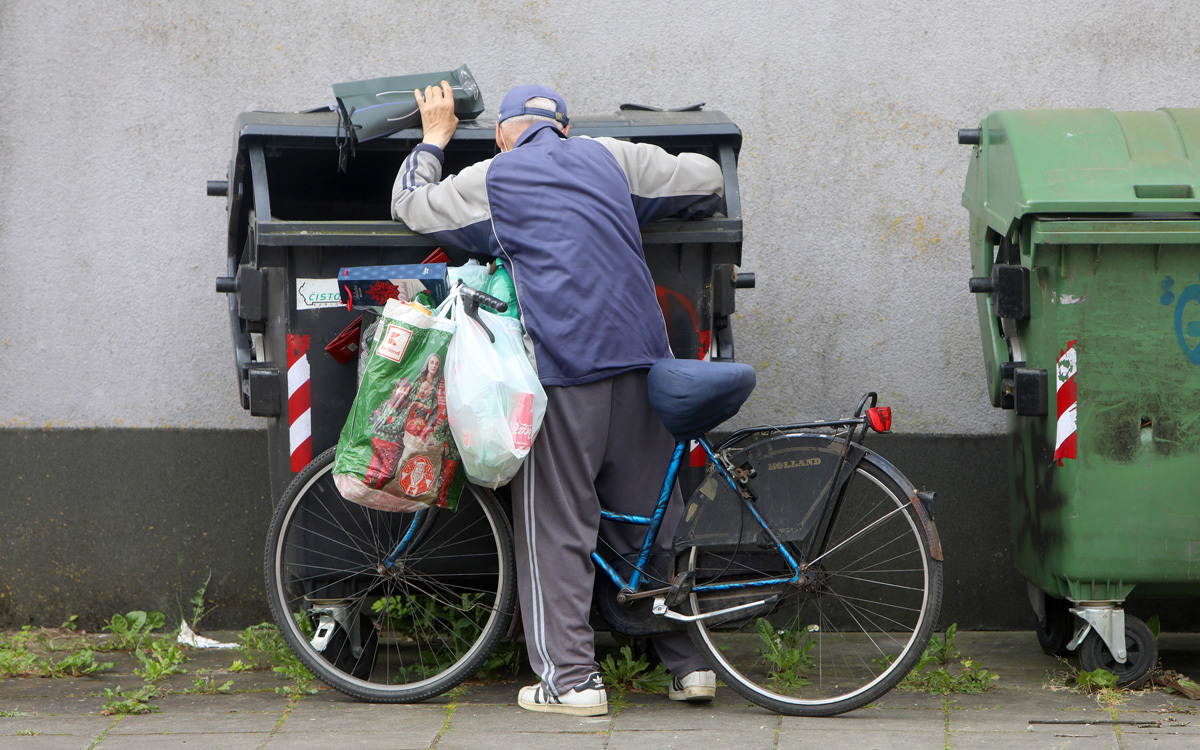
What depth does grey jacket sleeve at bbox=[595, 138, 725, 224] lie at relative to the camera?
3396 mm

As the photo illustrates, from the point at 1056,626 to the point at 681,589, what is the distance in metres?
1.47

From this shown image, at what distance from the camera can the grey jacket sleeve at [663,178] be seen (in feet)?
11.1

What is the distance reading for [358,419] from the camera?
320 cm

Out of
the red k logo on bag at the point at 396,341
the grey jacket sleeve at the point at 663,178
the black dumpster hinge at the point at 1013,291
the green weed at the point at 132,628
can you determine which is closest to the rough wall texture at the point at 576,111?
the green weed at the point at 132,628

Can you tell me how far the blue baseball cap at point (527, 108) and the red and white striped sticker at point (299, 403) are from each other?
0.89 metres

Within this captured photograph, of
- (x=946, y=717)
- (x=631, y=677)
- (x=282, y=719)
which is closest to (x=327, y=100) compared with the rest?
(x=282, y=719)

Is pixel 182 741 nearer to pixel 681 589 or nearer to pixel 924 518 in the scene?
pixel 681 589

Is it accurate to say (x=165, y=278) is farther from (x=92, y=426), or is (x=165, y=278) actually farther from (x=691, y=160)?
(x=691, y=160)

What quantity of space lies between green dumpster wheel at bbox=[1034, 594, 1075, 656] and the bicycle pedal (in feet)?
4.48

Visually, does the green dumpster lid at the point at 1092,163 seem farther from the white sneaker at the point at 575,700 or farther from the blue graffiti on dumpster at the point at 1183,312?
the white sneaker at the point at 575,700

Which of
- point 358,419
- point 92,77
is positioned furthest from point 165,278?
point 358,419

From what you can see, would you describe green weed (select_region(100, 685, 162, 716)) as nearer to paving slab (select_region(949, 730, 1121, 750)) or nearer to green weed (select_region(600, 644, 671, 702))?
green weed (select_region(600, 644, 671, 702))

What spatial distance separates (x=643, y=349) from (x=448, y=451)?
61cm

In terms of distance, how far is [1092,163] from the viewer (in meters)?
3.50
